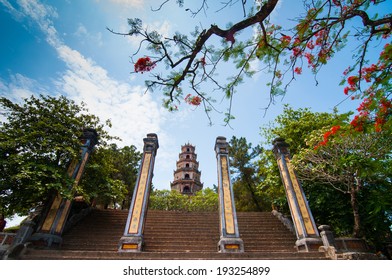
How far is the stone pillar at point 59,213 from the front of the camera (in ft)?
21.6

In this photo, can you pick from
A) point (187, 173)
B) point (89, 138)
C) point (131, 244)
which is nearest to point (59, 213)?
point (131, 244)

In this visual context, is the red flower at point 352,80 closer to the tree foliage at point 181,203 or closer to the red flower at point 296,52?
the red flower at point 296,52

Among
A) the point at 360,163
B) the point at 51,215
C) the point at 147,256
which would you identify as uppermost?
the point at 360,163

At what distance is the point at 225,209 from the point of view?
755cm

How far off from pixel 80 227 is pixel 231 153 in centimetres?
1242

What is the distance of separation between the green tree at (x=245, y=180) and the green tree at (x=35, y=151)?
40.9 feet

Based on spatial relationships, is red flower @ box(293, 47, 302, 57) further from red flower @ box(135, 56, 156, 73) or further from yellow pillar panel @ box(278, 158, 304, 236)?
yellow pillar panel @ box(278, 158, 304, 236)

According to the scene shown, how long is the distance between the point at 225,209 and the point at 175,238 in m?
2.17

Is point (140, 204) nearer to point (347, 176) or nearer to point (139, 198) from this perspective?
point (139, 198)

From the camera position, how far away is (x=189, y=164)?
30078mm

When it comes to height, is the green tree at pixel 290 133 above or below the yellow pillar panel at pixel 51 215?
above

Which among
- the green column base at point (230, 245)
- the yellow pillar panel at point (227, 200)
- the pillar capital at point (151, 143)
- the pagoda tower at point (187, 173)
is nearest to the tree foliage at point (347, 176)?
the yellow pillar panel at point (227, 200)

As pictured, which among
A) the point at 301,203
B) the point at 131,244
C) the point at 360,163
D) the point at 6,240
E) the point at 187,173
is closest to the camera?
the point at 6,240

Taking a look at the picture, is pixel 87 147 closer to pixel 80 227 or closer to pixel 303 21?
pixel 80 227
